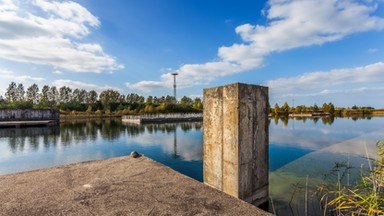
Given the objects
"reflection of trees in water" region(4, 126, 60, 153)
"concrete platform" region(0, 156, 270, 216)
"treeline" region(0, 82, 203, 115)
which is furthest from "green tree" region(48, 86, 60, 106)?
"concrete platform" region(0, 156, 270, 216)

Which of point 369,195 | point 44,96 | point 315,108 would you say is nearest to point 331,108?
point 315,108

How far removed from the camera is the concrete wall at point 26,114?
3100cm

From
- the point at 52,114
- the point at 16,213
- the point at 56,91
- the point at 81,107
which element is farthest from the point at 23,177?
the point at 56,91

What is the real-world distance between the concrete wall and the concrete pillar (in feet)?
126

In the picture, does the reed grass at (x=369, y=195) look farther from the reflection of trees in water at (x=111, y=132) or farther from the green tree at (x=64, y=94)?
the green tree at (x=64, y=94)

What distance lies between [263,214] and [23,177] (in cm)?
426

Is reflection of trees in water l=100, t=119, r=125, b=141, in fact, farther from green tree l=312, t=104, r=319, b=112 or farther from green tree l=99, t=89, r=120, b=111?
green tree l=312, t=104, r=319, b=112

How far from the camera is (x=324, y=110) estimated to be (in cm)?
7444

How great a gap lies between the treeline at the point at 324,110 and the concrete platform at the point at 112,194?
233ft

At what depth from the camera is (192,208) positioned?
92.9 inches

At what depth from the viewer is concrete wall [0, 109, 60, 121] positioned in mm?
31000

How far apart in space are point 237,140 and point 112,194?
2.24 meters

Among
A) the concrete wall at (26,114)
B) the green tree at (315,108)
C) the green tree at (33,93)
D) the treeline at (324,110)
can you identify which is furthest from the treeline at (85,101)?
the green tree at (315,108)

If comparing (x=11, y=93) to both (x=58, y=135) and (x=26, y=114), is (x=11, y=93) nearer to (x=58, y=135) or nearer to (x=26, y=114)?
(x=26, y=114)
